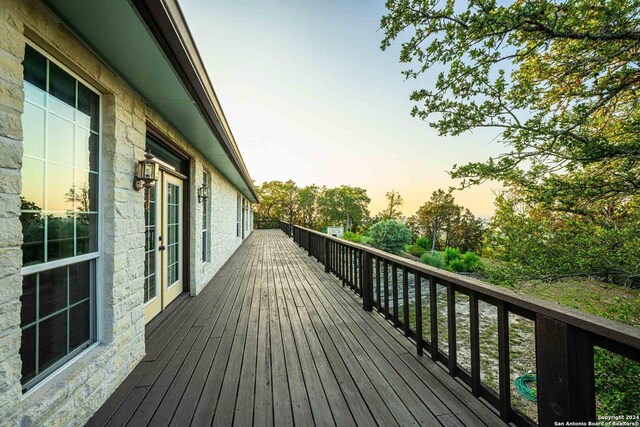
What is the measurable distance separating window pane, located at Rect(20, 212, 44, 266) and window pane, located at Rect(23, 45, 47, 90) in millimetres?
632

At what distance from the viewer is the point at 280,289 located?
418 centimetres

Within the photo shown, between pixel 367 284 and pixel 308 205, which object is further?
pixel 308 205

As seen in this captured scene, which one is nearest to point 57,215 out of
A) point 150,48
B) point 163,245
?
point 150,48

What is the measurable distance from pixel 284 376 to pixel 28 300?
1.56 m

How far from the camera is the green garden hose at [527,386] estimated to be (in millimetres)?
2621

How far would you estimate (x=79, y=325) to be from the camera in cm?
163

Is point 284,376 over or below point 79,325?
below

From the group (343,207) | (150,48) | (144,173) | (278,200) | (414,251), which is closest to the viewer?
(150,48)

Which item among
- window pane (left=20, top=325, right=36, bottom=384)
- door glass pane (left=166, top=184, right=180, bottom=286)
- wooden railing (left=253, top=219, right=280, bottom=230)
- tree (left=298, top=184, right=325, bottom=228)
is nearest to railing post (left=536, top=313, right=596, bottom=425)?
window pane (left=20, top=325, right=36, bottom=384)

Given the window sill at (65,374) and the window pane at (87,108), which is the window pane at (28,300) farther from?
the window pane at (87,108)

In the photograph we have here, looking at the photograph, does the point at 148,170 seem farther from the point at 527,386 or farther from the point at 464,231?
the point at 464,231

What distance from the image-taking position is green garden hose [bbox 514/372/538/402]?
2621 millimetres

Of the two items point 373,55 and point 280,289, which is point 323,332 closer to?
point 280,289

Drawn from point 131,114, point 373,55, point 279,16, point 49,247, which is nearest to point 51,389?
point 49,247
